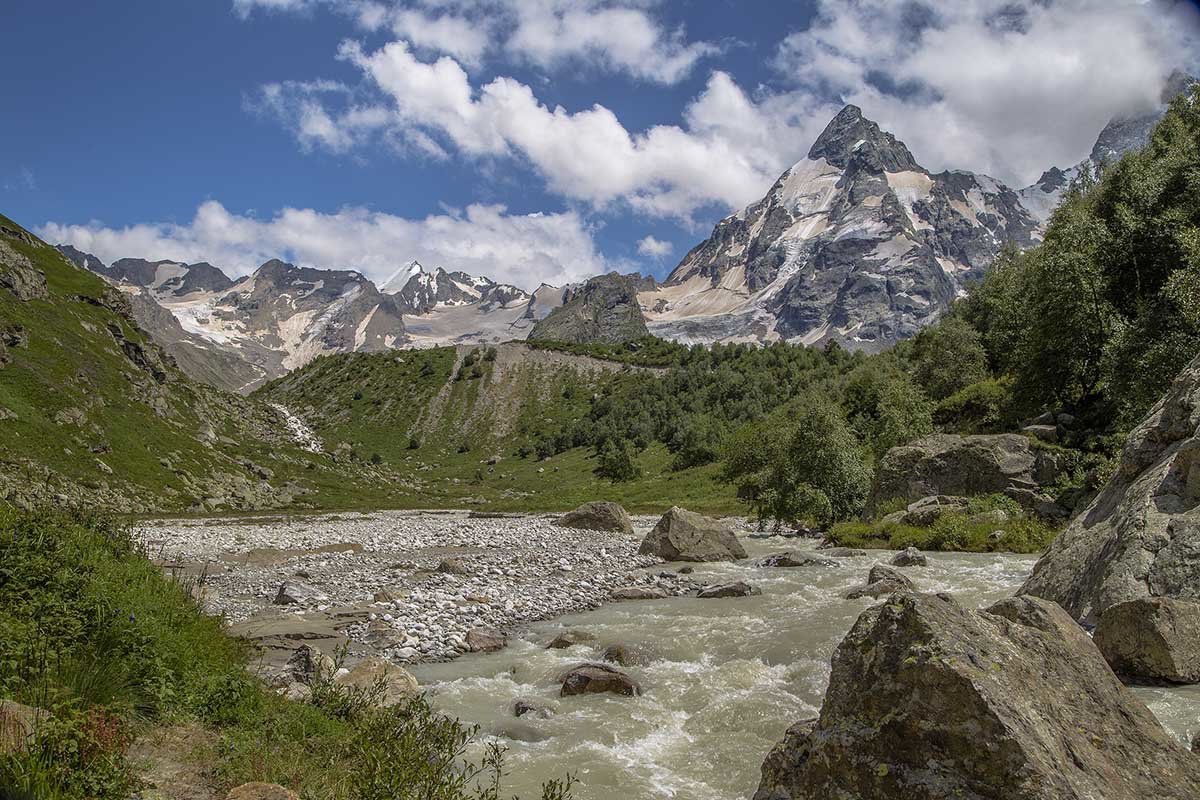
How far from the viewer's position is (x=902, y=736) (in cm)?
670

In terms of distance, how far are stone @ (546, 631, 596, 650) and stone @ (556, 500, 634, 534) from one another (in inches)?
1464

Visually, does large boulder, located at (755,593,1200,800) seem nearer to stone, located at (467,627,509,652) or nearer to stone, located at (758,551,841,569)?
stone, located at (467,627,509,652)

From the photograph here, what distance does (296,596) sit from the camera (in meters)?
22.2

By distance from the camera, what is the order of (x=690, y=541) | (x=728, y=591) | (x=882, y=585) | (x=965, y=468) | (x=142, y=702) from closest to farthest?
1. (x=142, y=702)
2. (x=882, y=585)
3. (x=728, y=591)
4. (x=690, y=541)
5. (x=965, y=468)

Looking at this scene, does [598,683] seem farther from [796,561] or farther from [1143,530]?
[796,561]

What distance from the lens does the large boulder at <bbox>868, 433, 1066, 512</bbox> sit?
3706cm

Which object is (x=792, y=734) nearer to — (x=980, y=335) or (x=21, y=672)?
(x=21, y=672)

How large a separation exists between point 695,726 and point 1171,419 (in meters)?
15.3

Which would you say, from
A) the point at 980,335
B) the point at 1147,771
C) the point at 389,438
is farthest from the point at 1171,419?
the point at 389,438

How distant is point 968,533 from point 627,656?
2382 cm

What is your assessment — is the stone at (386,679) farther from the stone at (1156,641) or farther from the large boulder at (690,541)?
the large boulder at (690,541)

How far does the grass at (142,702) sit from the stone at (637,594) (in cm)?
1721

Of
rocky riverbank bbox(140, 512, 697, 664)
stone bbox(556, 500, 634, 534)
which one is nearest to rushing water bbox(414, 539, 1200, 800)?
rocky riverbank bbox(140, 512, 697, 664)

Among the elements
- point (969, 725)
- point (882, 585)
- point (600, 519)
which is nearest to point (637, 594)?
point (882, 585)
